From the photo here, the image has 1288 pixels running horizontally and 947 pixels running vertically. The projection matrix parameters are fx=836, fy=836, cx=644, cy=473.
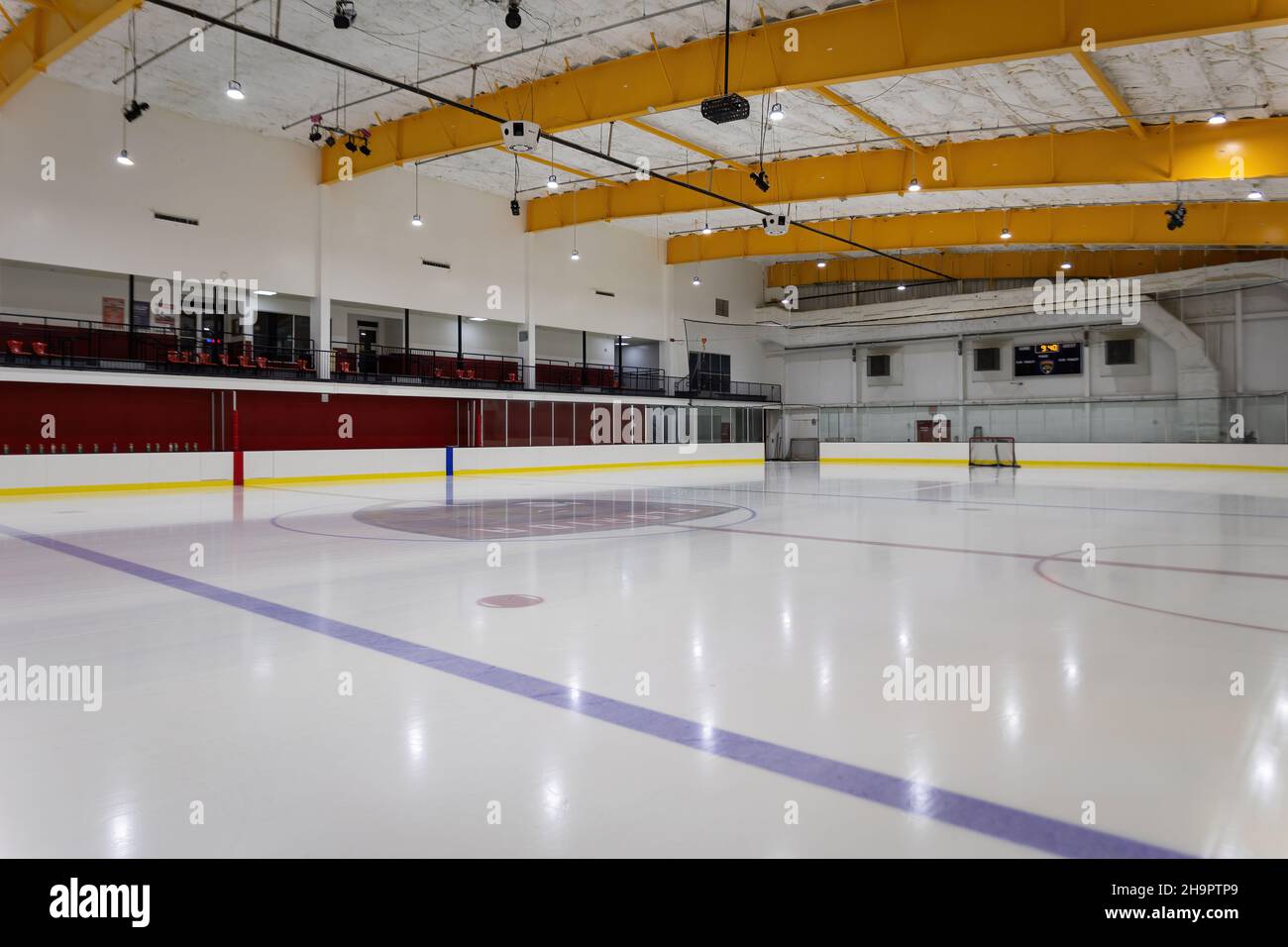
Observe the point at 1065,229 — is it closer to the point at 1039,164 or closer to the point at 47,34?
the point at 1039,164

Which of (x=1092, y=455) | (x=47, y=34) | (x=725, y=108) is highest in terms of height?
(x=47, y=34)

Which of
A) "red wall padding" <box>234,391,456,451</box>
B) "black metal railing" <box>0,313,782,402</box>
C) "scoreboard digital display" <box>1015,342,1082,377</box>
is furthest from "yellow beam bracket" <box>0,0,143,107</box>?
"scoreboard digital display" <box>1015,342,1082,377</box>

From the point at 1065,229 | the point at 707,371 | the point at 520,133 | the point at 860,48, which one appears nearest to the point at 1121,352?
the point at 1065,229

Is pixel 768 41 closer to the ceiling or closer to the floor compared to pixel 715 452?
closer to the ceiling

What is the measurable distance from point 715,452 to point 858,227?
477 inches

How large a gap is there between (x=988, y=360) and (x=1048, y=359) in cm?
283

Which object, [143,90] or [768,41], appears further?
[143,90]

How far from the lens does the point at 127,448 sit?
2172cm

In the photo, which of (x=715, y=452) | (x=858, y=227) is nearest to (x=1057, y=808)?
(x=858, y=227)

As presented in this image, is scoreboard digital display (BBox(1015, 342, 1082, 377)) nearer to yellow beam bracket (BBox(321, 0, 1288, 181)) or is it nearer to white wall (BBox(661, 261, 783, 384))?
white wall (BBox(661, 261, 783, 384))

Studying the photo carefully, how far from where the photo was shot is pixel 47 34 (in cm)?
1573
